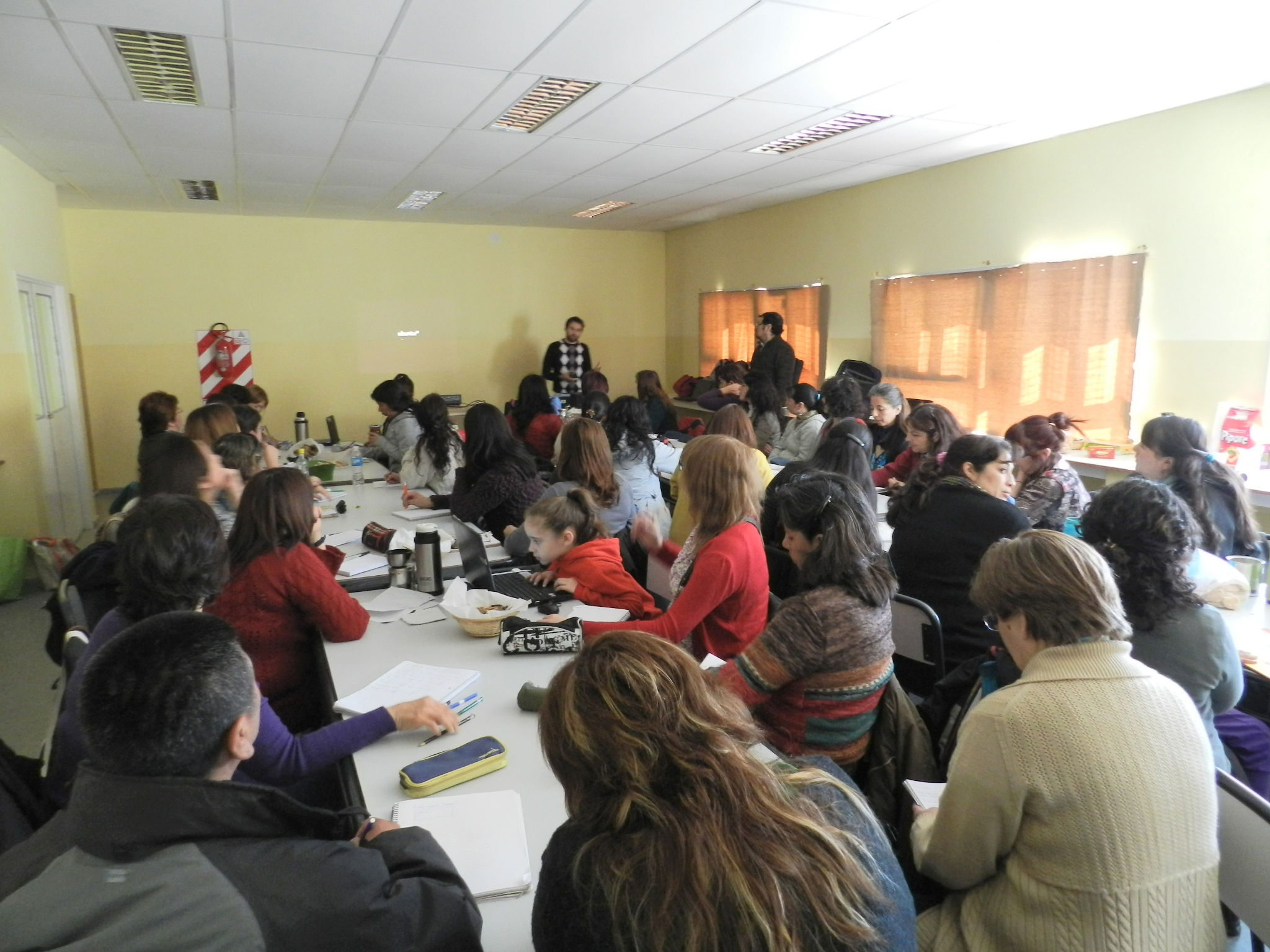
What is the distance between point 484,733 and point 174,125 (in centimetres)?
453

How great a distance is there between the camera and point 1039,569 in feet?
4.75


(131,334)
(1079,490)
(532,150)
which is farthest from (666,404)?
(131,334)

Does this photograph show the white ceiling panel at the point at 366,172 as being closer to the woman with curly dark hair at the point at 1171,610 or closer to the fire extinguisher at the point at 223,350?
the fire extinguisher at the point at 223,350

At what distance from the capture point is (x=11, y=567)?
4.71 meters

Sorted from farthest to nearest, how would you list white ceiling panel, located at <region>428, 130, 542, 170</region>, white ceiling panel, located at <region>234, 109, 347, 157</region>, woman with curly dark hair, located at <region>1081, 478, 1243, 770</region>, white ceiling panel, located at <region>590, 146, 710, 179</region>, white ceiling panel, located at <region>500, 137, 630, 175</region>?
white ceiling panel, located at <region>590, 146, 710, 179</region>, white ceiling panel, located at <region>500, 137, 630, 175</region>, white ceiling panel, located at <region>428, 130, 542, 170</region>, white ceiling panel, located at <region>234, 109, 347, 157</region>, woman with curly dark hair, located at <region>1081, 478, 1243, 770</region>

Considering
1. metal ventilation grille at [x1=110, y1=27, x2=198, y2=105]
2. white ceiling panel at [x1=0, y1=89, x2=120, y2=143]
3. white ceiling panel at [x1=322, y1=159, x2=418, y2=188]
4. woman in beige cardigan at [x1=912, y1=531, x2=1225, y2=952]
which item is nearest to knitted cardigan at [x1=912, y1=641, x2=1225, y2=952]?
woman in beige cardigan at [x1=912, y1=531, x2=1225, y2=952]

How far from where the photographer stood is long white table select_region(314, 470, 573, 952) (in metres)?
Result: 1.28

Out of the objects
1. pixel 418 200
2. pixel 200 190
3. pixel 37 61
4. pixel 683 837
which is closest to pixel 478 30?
pixel 37 61

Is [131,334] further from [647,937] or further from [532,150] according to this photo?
[647,937]

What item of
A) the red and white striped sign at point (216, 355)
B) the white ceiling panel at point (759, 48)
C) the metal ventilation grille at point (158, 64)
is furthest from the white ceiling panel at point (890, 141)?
the red and white striped sign at point (216, 355)

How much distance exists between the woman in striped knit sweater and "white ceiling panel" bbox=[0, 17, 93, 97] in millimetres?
3539

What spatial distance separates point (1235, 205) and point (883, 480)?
2.39 meters

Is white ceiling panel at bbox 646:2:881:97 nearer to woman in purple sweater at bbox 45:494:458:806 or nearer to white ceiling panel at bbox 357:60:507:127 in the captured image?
white ceiling panel at bbox 357:60:507:127

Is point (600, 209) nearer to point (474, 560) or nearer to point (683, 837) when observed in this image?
point (474, 560)
